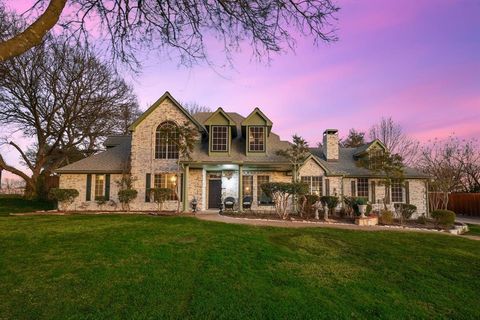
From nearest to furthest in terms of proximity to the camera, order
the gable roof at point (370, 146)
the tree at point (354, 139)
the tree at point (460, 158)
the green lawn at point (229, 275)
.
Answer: the green lawn at point (229, 275) < the gable roof at point (370, 146) < the tree at point (460, 158) < the tree at point (354, 139)

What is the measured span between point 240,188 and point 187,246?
27.1 ft

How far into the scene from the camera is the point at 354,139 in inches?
1309

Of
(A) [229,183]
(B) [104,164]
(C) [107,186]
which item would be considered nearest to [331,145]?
(A) [229,183]

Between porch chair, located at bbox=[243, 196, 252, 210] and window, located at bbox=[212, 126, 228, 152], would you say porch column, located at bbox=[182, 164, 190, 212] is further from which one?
porch chair, located at bbox=[243, 196, 252, 210]

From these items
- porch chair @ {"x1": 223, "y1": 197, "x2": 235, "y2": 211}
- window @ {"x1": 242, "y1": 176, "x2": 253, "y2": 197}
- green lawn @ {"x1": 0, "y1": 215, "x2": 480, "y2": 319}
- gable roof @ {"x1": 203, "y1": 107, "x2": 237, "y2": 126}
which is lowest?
green lawn @ {"x1": 0, "y1": 215, "x2": 480, "y2": 319}

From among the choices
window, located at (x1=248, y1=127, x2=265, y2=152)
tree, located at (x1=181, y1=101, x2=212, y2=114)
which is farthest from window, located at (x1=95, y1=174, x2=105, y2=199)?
tree, located at (x1=181, y1=101, x2=212, y2=114)

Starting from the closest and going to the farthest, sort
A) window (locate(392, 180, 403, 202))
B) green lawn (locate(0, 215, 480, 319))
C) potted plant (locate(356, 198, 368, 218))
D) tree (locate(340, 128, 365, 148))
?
green lawn (locate(0, 215, 480, 319)) → potted plant (locate(356, 198, 368, 218)) → window (locate(392, 180, 403, 202)) → tree (locate(340, 128, 365, 148))

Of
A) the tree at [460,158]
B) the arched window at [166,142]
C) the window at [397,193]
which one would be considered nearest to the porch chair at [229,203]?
the arched window at [166,142]

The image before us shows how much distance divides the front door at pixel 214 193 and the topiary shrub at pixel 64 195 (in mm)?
8077

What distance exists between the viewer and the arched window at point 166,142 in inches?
663

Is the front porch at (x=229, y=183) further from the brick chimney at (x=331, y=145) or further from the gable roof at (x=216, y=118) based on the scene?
the brick chimney at (x=331, y=145)

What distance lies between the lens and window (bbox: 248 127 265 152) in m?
17.5

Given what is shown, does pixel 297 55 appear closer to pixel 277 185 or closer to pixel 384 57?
pixel 277 185

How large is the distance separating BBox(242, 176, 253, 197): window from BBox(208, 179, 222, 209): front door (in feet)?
5.18
